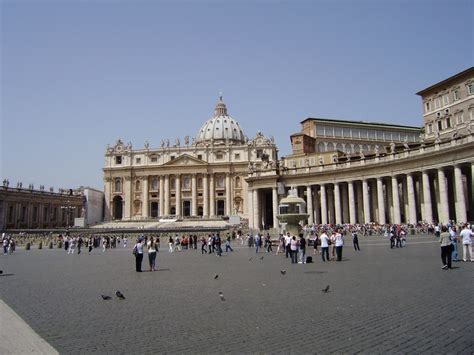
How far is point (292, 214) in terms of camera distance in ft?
98.4

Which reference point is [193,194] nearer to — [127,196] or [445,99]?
[127,196]

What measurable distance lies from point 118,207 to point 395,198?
277ft

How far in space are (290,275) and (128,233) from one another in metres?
51.4

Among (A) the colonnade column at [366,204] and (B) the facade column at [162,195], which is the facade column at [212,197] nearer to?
(B) the facade column at [162,195]

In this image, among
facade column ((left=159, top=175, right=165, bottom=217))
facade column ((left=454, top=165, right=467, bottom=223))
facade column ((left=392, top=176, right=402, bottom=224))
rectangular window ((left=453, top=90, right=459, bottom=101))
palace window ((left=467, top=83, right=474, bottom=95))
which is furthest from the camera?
facade column ((left=159, top=175, right=165, bottom=217))

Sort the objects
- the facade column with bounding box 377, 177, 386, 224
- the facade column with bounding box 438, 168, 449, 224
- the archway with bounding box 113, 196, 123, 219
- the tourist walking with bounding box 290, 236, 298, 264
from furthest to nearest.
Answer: the archway with bounding box 113, 196, 123, 219, the facade column with bounding box 377, 177, 386, 224, the facade column with bounding box 438, 168, 449, 224, the tourist walking with bounding box 290, 236, 298, 264

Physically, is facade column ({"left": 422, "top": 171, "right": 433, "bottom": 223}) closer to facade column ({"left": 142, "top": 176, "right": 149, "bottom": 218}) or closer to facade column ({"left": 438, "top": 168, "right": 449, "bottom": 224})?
facade column ({"left": 438, "top": 168, "right": 449, "bottom": 224})

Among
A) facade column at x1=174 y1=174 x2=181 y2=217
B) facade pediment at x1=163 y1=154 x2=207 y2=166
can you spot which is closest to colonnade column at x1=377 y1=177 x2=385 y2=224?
facade pediment at x1=163 y1=154 x2=207 y2=166

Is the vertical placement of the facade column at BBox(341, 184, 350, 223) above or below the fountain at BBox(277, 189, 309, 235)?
above

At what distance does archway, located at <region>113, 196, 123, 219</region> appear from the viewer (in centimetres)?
11369

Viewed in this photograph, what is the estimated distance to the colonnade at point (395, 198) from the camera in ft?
141

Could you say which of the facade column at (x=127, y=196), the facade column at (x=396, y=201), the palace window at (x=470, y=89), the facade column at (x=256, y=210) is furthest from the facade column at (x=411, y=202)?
the facade column at (x=127, y=196)

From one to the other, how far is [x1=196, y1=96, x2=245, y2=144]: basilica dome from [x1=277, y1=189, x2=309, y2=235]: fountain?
361 feet

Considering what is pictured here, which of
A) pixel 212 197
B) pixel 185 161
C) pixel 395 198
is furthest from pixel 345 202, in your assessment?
pixel 185 161
